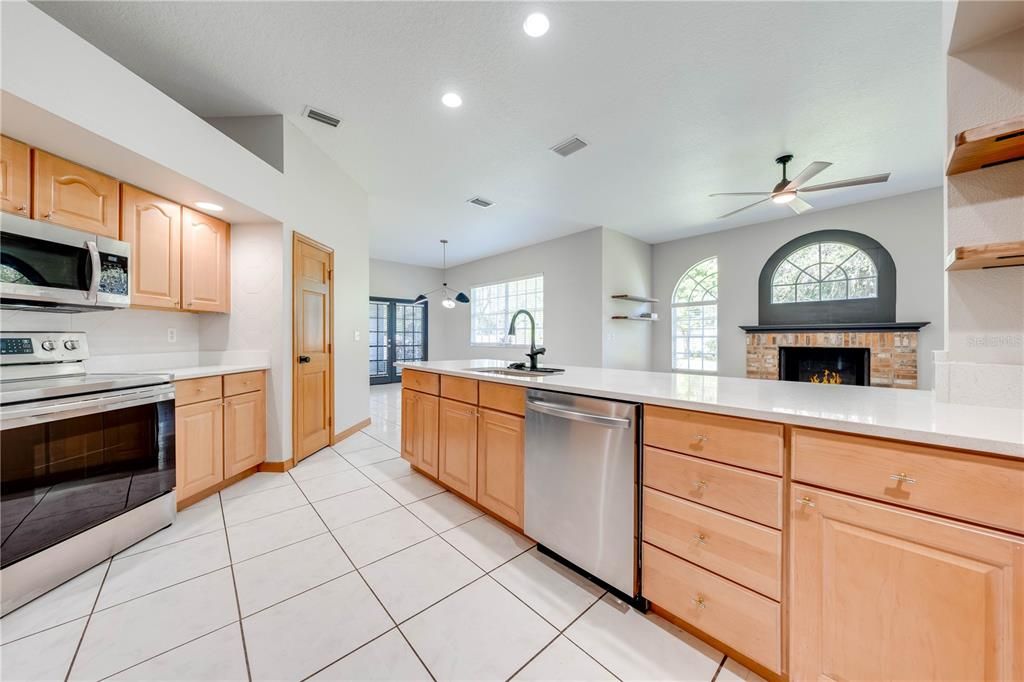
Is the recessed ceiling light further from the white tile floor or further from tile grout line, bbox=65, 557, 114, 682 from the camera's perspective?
tile grout line, bbox=65, 557, 114, 682

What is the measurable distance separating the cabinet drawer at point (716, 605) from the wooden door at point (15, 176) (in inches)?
132

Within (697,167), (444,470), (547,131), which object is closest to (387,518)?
(444,470)

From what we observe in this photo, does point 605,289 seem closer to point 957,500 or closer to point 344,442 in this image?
point 344,442

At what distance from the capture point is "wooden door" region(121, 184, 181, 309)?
2.26 m

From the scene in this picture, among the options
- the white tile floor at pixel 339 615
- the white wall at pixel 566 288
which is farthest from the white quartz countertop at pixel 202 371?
the white wall at pixel 566 288

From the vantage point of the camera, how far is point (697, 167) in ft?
Result: 12.2

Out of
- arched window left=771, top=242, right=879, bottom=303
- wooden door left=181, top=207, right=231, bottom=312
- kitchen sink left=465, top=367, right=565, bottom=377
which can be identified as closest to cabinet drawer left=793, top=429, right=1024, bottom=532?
kitchen sink left=465, top=367, right=565, bottom=377

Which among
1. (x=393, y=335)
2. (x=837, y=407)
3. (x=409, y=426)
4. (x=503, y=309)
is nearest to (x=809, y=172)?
(x=837, y=407)

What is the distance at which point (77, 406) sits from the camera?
5.49ft

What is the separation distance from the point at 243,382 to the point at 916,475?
11.8 ft

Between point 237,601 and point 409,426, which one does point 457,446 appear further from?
point 237,601

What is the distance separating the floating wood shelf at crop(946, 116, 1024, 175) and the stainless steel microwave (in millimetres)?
3888

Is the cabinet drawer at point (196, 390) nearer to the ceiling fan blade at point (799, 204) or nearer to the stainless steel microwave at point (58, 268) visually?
the stainless steel microwave at point (58, 268)

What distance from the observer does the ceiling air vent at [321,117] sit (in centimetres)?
280
